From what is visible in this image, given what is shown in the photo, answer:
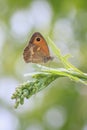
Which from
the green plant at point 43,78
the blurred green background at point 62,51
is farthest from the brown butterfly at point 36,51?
the blurred green background at point 62,51

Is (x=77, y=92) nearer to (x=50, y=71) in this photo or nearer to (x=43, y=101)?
(x=43, y=101)

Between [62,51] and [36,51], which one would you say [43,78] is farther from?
[62,51]

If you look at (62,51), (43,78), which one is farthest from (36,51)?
(62,51)

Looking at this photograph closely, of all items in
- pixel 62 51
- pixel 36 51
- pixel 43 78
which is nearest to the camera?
pixel 43 78

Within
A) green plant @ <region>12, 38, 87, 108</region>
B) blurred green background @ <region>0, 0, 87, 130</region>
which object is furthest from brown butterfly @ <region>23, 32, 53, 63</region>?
blurred green background @ <region>0, 0, 87, 130</region>

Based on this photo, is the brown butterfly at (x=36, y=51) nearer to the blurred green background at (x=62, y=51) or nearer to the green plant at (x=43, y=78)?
the green plant at (x=43, y=78)

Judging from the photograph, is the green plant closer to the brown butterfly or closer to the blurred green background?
the brown butterfly
